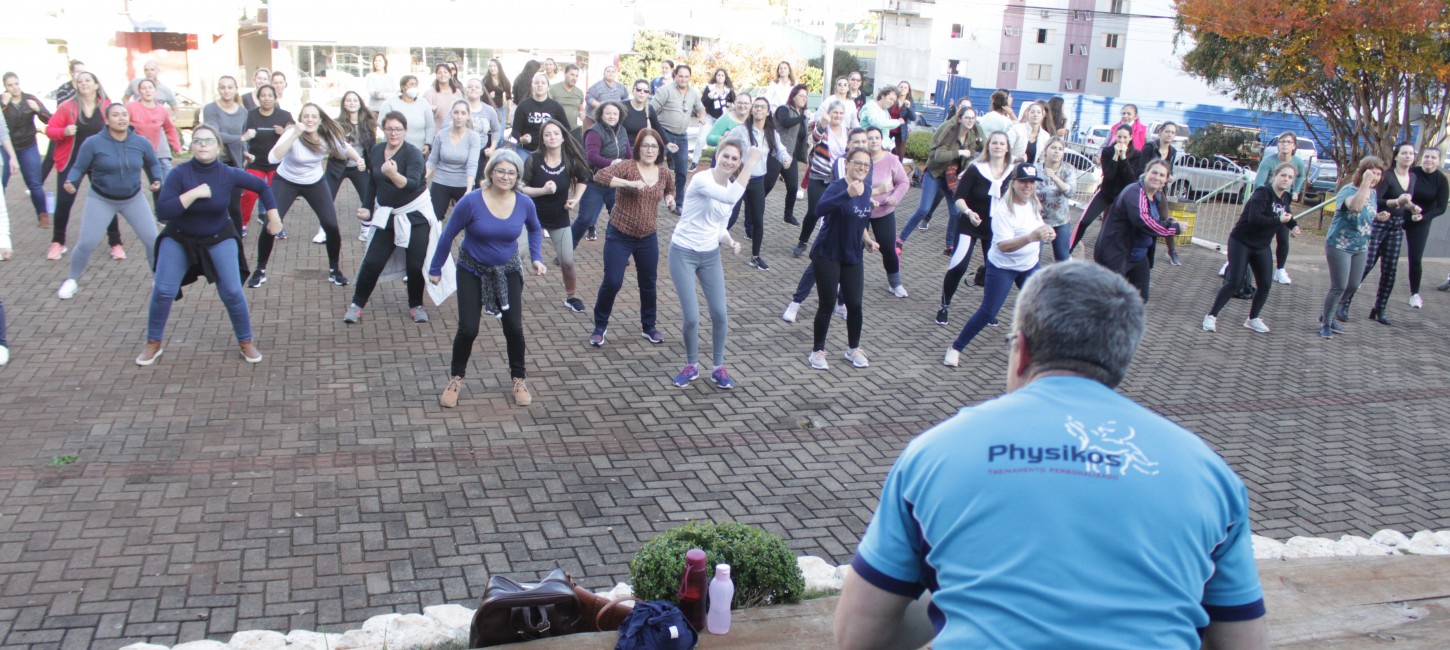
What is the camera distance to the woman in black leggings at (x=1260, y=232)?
10.2 metres

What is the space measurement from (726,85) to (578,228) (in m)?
5.07

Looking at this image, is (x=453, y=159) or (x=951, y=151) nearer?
(x=453, y=159)

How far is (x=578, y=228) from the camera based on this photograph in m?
11.2

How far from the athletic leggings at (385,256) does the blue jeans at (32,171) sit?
5375 mm

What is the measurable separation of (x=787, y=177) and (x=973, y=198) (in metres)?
4.02

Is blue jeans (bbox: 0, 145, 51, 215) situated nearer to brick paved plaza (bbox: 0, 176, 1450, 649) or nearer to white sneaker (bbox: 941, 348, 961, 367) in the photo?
brick paved plaza (bbox: 0, 176, 1450, 649)

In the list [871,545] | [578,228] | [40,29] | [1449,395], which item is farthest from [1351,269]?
[40,29]

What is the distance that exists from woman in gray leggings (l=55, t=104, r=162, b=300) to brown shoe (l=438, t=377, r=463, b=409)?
11.3 feet

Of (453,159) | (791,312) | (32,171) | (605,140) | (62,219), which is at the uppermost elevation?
(605,140)

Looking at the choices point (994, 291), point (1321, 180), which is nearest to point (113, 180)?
point (994, 291)

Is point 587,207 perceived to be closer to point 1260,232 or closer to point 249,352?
point 249,352

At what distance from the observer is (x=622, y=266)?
870 centimetres

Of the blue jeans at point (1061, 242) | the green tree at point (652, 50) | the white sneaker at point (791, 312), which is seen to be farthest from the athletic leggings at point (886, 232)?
the green tree at point (652, 50)

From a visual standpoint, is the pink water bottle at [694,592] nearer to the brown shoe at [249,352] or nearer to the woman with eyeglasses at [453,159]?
the brown shoe at [249,352]
